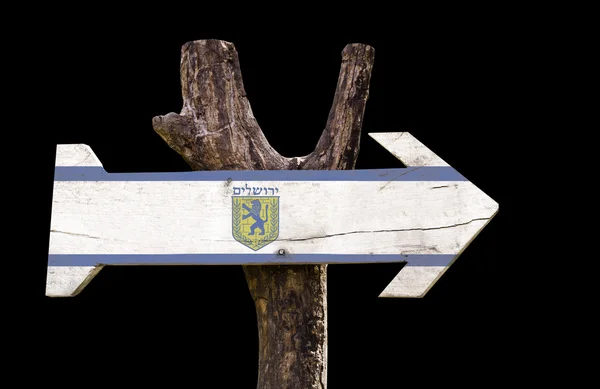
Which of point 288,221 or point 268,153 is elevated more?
point 268,153

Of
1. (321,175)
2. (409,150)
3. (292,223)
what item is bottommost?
(292,223)

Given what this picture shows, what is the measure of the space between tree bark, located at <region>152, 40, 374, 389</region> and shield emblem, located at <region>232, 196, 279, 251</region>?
24 cm

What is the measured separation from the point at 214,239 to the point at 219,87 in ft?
2.40

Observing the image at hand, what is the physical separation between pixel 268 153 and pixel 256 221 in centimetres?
42

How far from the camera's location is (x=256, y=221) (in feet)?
15.2

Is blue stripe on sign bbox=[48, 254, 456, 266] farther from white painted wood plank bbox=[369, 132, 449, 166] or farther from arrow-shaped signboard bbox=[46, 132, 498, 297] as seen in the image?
white painted wood plank bbox=[369, 132, 449, 166]

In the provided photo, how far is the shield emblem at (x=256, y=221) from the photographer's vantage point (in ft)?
15.2

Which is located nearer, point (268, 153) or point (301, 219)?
point (301, 219)

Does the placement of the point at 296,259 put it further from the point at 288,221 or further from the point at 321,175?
the point at 321,175

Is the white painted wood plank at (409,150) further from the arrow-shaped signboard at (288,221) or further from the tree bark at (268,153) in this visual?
the tree bark at (268,153)

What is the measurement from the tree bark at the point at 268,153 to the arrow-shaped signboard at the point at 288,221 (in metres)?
0.21

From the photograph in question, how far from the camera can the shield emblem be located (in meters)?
4.64

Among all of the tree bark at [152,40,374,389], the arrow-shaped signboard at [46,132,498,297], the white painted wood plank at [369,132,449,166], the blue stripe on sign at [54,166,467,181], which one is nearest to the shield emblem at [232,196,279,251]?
the arrow-shaped signboard at [46,132,498,297]

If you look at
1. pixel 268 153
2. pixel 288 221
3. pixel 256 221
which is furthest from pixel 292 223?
pixel 268 153
